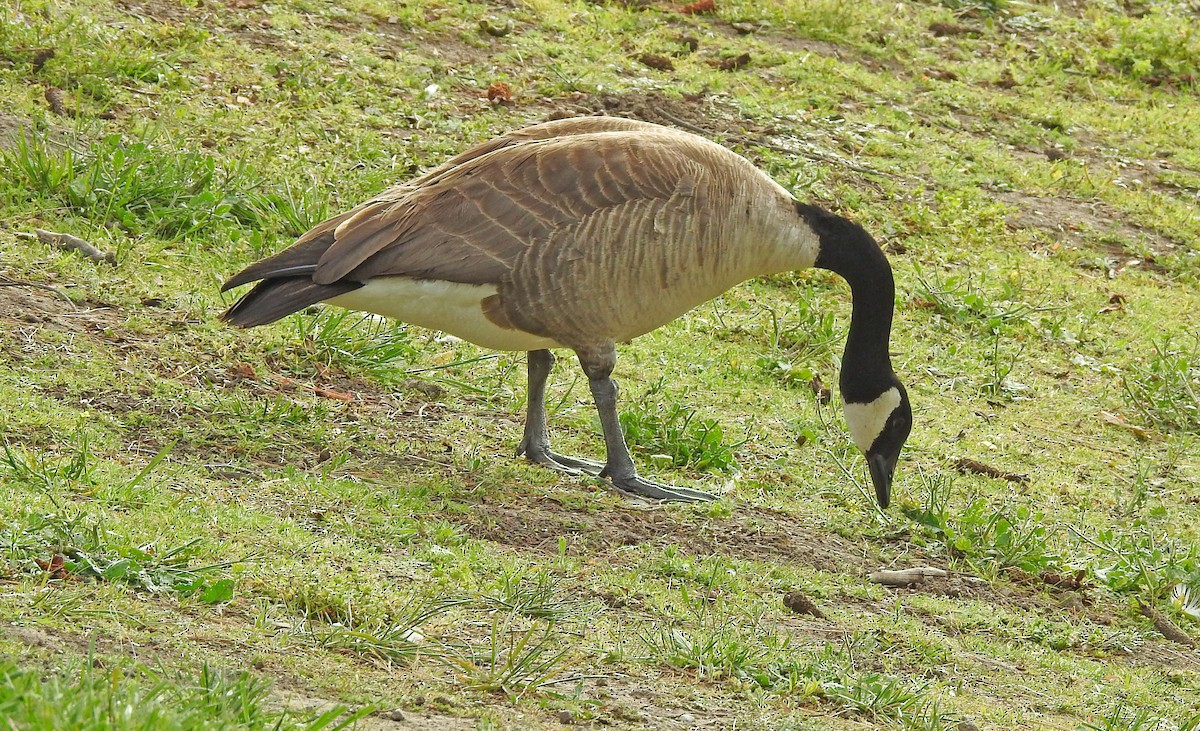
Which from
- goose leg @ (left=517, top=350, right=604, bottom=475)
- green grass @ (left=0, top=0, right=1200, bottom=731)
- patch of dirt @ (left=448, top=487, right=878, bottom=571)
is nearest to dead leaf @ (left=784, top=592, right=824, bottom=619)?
green grass @ (left=0, top=0, right=1200, bottom=731)

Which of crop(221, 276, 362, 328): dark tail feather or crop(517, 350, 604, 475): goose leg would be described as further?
crop(517, 350, 604, 475): goose leg

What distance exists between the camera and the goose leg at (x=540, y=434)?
19.9ft

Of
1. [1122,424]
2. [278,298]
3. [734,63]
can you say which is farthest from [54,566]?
[734,63]

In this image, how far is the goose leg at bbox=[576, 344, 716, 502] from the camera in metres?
5.82

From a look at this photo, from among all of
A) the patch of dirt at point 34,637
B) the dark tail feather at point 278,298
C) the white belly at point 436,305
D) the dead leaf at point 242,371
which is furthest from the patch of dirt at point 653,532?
the patch of dirt at point 34,637

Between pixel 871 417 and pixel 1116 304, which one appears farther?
pixel 1116 304

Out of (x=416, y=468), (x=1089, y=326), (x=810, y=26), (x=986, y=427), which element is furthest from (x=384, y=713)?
(x=810, y=26)

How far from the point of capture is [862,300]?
634cm

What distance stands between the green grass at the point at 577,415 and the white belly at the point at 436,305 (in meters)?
0.52

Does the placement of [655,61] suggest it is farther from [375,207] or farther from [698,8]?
[375,207]

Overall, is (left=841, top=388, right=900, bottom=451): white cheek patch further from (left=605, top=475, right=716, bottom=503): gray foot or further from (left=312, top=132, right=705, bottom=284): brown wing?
(left=312, top=132, right=705, bottom=284): brown wing

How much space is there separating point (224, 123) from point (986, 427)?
4.60 m

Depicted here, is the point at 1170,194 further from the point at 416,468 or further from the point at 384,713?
the point at 384,713

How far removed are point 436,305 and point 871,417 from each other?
1.95 metres
